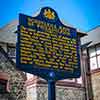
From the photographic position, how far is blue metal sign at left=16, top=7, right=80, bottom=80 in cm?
1053

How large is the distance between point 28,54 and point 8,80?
6.45m

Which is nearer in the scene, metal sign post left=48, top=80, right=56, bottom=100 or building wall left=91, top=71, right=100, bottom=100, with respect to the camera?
metal sign post left=48, top=80, right=56, bottom=100

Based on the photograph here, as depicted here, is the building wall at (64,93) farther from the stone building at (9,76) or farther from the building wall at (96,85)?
the building wall at (96,85)

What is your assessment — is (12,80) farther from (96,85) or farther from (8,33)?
(96,85)

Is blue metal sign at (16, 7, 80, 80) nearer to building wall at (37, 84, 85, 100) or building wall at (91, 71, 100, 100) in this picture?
building wall at (37, 84, 85, 100)

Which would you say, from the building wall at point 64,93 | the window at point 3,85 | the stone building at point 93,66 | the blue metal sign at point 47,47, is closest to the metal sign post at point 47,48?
the blue metal sign at point 47,47

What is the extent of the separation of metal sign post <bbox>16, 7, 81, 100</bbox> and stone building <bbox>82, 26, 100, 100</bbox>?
7585 mm

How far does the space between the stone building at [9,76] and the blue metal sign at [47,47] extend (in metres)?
5.72

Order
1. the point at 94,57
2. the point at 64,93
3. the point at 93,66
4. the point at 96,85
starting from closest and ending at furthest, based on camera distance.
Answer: the point at 64,93
the point at 96,85
the point at 93,66
the point at 94,57

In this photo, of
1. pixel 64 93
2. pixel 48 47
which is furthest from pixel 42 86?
pixel 48 47

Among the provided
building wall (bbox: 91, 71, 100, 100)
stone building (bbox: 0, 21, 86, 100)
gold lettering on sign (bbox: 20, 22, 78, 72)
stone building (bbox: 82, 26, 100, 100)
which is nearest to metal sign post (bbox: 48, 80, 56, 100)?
gold lettering on sign (bbox: 20, 22, 78, 72)

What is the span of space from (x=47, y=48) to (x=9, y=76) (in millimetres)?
6237

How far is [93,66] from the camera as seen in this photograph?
20391 millimetres

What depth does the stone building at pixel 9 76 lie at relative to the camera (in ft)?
53.6
